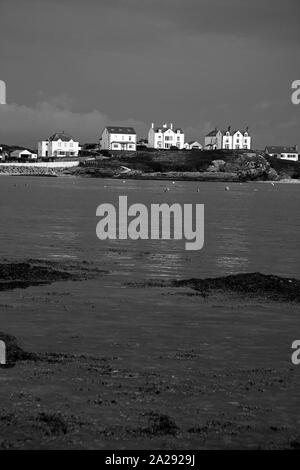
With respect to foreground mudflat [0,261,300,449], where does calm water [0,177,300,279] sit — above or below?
above

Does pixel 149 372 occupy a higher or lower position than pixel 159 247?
lower

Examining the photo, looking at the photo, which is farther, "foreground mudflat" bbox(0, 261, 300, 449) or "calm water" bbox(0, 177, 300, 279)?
"calm water" bbox(0, 177, 300, 279)

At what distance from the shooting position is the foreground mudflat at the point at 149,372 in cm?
1210

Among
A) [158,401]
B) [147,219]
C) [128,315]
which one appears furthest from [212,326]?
[147,219]

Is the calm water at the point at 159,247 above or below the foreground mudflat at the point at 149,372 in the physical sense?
above

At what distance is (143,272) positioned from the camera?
31203 millimetres

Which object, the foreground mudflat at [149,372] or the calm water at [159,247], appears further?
the calm water at [159,247]

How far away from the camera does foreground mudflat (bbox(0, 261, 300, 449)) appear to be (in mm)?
12102

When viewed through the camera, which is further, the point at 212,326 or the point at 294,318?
the point at 294,318

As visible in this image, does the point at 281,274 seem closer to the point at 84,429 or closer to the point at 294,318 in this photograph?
the point at 294,318

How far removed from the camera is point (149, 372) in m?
15.6

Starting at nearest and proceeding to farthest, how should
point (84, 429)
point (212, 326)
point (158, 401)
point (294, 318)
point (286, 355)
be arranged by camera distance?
point (84, 429), point (158, 401), point (286, 355), point (212, 326), point (294, 318)

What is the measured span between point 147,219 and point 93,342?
151 ft

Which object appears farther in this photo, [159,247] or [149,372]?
[159,247]
